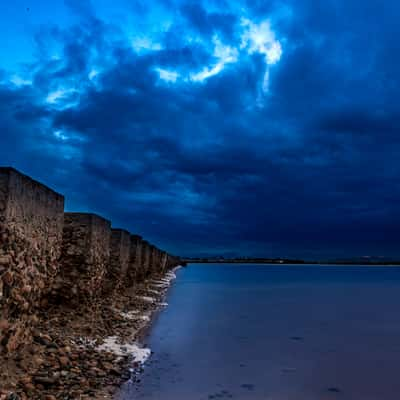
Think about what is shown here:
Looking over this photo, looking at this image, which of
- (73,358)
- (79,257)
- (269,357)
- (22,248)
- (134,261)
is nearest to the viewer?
(22,248)

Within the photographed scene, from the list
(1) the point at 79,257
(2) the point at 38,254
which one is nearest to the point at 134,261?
(1) the point at 79,257

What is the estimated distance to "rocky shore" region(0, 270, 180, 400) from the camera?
544 cm

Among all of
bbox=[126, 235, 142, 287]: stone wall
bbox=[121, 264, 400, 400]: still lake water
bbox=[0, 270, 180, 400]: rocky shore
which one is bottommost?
bbox=[121, 264, 400, 400]: still lake water

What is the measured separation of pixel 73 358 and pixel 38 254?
1.97m

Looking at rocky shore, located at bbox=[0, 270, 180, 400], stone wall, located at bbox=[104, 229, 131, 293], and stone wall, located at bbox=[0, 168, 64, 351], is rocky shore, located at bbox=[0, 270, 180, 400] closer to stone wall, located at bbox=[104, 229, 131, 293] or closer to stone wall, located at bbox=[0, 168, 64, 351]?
stone wall, located at bbox=[0, 168, 64, 351]

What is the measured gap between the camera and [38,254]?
732cm

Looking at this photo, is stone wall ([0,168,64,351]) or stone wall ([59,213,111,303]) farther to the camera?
stone wall ([59,213,111,303])

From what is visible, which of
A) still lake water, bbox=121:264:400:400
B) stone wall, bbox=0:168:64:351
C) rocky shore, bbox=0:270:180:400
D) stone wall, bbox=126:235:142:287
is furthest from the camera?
stone wall, bbox=126:235:142:287

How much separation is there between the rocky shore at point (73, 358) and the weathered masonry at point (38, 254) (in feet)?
1.08

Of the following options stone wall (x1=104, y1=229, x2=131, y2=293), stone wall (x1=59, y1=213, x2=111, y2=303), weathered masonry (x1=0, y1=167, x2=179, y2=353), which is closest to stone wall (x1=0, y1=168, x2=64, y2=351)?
weathered masonry (x1=0, y1=167, x2=179, y2=353)

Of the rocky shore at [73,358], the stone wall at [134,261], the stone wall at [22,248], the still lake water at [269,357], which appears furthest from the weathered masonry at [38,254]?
the stone wall at [134,261]

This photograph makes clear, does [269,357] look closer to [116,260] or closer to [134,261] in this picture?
[116,260]

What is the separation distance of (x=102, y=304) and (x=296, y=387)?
7.64 metres

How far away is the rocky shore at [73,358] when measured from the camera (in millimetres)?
5441
